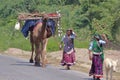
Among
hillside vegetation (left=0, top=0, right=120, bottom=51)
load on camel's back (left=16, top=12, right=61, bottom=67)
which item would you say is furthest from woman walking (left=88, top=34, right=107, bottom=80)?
hillside vegetation (left=0, top=0, right=120, bottom=51)

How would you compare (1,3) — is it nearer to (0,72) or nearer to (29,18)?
(29,18)

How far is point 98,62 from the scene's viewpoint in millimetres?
17766

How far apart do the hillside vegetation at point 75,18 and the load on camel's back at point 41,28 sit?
1113cm

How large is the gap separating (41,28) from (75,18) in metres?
22.5

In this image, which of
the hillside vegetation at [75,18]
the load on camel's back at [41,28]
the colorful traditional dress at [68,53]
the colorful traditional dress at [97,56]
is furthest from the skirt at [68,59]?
the hillside vegetation at [75,18]

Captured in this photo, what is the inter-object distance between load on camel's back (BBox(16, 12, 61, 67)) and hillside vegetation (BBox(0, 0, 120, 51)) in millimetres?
11130

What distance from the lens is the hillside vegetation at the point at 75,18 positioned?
125 feet

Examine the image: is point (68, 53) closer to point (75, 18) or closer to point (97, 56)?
point (97, 56)

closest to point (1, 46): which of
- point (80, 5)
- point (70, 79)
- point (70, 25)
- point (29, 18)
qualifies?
point (70, 25)

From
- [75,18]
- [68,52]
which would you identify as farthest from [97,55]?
[75,18]

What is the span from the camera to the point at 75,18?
144 feet

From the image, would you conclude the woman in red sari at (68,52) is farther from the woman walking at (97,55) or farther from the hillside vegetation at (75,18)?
the hillside vegetation at (75,18)

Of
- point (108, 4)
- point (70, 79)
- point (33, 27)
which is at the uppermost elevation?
point (108, 4)

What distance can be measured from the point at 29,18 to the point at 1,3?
104 feet
